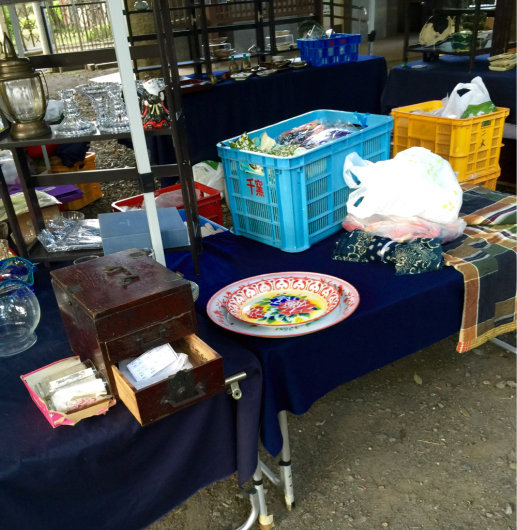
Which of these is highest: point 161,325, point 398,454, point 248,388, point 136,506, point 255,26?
point 255,26

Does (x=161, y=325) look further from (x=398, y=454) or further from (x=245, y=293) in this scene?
(x=398, y=454)

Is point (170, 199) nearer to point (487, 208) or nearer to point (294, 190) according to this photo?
point (294, 190)

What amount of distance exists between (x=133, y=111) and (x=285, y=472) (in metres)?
1.14

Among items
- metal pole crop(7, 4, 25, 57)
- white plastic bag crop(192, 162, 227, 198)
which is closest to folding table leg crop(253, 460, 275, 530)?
metal pole crop(7, 4, 25, 57)

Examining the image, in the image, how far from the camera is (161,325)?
3.66 ft

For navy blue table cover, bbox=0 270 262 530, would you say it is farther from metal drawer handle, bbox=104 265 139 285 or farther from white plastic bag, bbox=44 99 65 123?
white plastic bag, bbox=44 99 65 123

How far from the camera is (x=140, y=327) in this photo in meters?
1.09

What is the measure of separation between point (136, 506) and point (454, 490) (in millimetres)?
1073

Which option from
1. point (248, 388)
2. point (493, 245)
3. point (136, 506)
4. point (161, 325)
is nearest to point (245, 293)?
point (248, 388)

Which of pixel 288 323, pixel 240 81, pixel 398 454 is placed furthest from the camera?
pixel 240 81

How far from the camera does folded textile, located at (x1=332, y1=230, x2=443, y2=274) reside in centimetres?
162

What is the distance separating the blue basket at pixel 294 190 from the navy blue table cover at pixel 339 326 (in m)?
0.08

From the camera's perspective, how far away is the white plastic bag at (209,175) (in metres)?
3.87

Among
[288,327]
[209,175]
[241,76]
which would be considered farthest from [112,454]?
[241,76]
